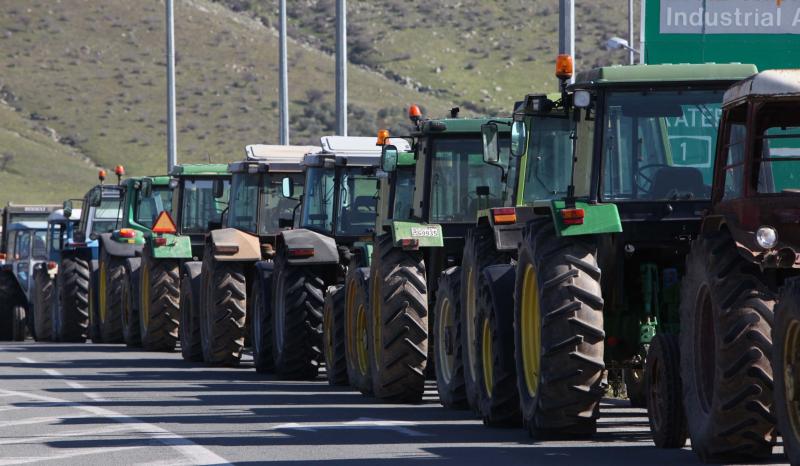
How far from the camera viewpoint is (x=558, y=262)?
1368 cm

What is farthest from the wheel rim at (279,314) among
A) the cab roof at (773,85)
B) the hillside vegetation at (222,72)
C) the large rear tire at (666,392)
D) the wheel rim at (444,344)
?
the hillside vegetation at (222,72)

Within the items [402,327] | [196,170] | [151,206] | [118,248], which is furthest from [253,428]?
[151,206]

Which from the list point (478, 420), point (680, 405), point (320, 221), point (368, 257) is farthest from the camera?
point (320, 221)

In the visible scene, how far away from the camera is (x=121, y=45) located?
103250 millimetres

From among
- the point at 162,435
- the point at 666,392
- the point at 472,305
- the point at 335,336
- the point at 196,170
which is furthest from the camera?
the point at 196,170

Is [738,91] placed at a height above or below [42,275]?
above

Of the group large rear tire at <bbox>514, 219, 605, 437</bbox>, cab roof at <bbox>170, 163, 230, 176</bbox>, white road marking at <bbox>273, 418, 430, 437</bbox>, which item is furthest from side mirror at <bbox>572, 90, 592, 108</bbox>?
cab roof at <bbox>170, 163, 230, 176</bbox>

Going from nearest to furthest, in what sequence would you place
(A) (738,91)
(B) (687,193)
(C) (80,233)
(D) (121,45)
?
(A) (738,91) → (B) (687,193) → (C) (80,233) → (D) (121,45)

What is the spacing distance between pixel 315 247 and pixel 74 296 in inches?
516

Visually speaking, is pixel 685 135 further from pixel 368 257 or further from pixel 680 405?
pixel 368 257

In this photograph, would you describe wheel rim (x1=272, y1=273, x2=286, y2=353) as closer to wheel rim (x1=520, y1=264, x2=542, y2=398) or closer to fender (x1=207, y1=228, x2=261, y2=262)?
fender (x1=207, y1=228, x2=261, y2=262)

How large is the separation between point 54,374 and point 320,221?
3.87 m

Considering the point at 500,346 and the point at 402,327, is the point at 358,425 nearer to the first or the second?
the point at 500,346

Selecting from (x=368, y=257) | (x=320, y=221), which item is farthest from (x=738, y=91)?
(x=320, y=221)
